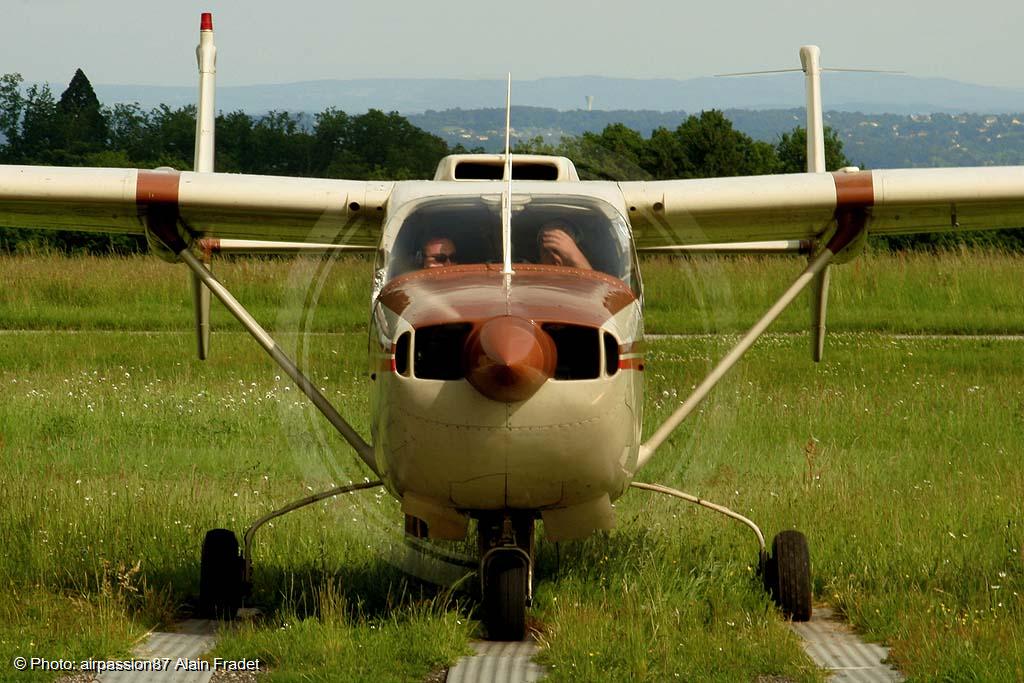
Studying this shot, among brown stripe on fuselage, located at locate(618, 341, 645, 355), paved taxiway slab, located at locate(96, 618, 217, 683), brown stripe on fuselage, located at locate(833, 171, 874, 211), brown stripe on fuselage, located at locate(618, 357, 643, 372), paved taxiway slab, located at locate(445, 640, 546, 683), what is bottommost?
paved taxiway slab, located at locate(96, 618, 217, 683)

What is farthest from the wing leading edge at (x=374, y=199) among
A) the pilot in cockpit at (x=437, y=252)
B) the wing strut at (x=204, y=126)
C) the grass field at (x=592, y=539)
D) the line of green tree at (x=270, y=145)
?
the line of green tree at (x=270, y=145)

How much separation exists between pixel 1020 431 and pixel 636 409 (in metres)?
7.22

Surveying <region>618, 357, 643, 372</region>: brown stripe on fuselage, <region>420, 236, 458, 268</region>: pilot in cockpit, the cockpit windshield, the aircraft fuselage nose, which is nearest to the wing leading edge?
the cockpit windshield

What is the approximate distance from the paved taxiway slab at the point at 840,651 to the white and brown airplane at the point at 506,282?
0.18m

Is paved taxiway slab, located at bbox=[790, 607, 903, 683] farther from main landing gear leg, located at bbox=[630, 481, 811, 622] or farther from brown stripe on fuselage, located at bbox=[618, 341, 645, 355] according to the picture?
brown stripe on fuselage, located at bbox=[618, 341, 645, 355]

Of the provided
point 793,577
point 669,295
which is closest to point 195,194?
point 793,577

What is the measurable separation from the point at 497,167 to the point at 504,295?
103 inches

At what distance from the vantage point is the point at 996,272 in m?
24.2

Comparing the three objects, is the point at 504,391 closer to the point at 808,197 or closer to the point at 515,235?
the point at 515,235

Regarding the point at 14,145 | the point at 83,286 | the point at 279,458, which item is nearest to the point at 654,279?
the point at 83,286

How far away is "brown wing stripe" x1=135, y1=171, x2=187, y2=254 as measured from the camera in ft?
25.1

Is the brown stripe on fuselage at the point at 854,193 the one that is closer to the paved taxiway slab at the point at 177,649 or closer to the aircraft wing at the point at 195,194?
the aircraft wing at the point at 195,194

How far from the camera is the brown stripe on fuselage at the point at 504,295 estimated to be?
5551 millimetres

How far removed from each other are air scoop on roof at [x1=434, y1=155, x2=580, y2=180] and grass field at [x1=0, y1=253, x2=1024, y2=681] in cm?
119
